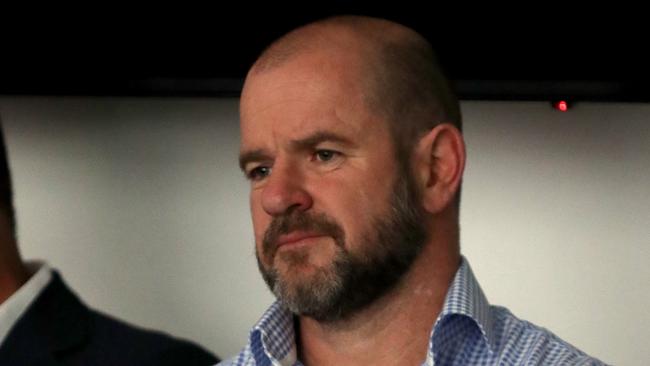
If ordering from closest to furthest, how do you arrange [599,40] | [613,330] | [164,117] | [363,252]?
[363,252], [599,40], [613,330], [164,117]

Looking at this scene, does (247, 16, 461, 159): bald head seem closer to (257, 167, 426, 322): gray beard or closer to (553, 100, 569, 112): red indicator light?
(257, 167, 426, 322): gray beard

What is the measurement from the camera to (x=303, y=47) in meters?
1.71

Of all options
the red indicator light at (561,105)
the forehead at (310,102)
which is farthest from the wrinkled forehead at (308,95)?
the red indicator light at (561,105)

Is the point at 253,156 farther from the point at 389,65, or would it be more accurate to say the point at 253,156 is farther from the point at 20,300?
the point at 20,300

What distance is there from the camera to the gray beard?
1.61m

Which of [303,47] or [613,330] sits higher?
[303,47]

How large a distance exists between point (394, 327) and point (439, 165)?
0.71 feet

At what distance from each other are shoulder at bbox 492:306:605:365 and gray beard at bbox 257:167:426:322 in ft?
0.48

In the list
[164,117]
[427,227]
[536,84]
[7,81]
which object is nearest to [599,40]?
[536,84]

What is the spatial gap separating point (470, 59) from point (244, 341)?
659 mm

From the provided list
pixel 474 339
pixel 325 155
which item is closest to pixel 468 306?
pixel 474 339

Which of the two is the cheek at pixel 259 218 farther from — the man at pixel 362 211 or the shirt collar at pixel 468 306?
the shirt collar at pixel 468 306

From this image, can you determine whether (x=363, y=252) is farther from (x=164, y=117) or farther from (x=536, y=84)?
(x=164, y=117)

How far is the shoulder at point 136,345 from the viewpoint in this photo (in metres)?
1.92
